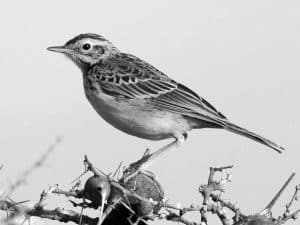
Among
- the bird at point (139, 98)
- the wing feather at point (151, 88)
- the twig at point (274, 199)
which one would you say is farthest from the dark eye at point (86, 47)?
the twig at point (274, 199)

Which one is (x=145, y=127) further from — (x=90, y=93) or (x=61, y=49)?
(x=61, y=49)

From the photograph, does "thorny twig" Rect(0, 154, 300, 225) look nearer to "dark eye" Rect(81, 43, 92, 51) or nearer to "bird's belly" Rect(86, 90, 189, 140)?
"bird's belly" Rect(86, 90, 189, 140)

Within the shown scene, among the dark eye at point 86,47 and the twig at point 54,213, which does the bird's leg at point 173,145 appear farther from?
the twig at point 54,213

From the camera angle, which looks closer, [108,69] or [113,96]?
[113,96]

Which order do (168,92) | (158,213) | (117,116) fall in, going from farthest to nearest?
(168,92) → (117,116) → (158,213)

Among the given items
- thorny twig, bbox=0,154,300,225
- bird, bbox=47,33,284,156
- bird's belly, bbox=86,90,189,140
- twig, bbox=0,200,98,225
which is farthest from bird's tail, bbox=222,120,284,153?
twig, bbox=0,200,98,225

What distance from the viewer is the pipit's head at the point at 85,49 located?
467 inches

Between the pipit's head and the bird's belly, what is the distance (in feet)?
3.97

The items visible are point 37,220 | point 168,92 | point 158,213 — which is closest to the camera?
point 37,220

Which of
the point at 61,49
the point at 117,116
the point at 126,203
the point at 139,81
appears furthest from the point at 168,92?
the point at 126,203

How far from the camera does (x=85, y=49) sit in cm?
1202

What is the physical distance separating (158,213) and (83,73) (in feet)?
25.0

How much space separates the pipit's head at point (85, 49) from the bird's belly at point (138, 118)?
1211 millimetres

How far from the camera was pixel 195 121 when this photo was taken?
35.7 ft
